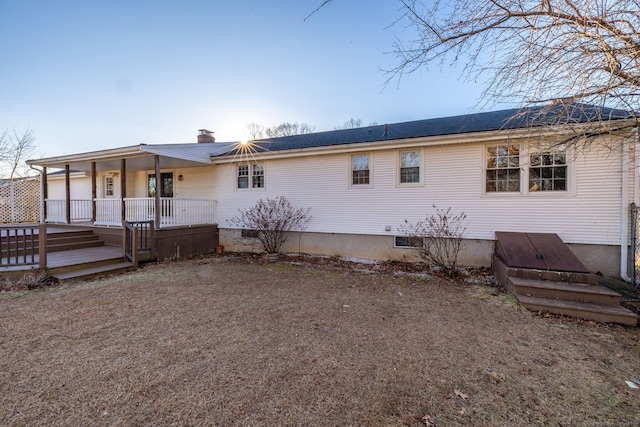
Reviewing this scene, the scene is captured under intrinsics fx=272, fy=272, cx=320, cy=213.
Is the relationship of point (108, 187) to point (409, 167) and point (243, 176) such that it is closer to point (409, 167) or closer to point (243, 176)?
point (243, 176)

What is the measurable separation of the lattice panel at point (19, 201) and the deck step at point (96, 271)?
31.3ft

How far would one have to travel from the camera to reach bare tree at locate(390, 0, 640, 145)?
3.38m

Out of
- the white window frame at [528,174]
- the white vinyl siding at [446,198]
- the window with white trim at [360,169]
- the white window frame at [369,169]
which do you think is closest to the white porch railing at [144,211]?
the white vinyl siding at [446,198]

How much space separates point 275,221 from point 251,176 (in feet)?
7.00

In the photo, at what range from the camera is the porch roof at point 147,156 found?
8.13 metres

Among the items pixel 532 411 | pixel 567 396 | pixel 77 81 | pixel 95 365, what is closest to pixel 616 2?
pixel 567 396

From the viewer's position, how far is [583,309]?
405cm

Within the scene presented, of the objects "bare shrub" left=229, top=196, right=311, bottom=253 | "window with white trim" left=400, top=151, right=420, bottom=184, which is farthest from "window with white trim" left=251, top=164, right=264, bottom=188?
"window with white trim" left=400, top=151, right=420, bottom=184

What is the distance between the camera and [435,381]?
8.14 ft

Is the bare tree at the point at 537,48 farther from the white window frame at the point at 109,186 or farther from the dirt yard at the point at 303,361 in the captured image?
the white window frame at the point at 109,186

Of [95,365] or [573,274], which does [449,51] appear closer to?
[573,274]

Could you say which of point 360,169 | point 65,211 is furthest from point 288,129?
point 360,169

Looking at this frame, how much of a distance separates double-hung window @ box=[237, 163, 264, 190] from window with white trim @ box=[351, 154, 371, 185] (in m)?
3.37

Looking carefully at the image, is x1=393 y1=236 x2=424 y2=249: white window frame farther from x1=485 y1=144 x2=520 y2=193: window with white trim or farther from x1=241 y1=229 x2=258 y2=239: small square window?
x1=241 y1=229 x2=258 y2=239: small square window
